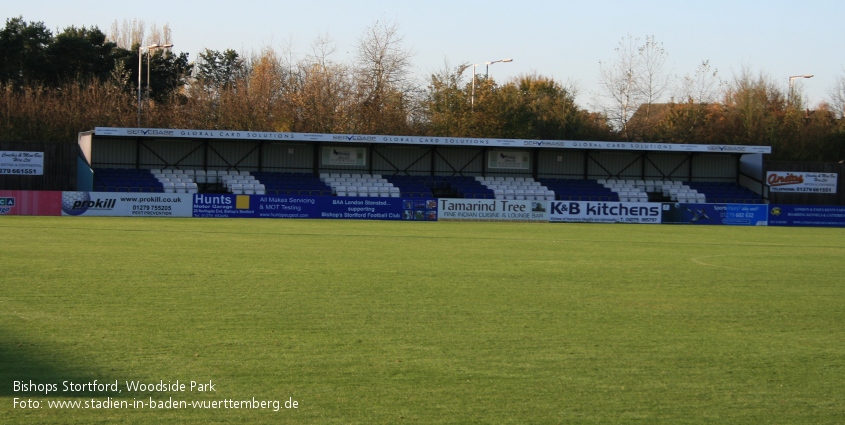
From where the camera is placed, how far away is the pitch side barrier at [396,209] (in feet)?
115

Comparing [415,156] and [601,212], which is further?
[415,156]

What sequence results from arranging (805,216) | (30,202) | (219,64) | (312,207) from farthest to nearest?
(219,64) → (805,216) → (312,207) → (30,202)

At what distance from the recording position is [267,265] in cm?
1609

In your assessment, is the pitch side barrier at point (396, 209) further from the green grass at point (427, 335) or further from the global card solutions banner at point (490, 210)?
the green grass at point (427, 335)

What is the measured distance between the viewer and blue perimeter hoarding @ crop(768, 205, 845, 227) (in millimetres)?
41906

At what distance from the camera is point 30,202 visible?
34438mm

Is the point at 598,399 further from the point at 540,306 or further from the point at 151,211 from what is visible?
the point at 151,211

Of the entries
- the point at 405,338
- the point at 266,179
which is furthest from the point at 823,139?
the point at 405,338

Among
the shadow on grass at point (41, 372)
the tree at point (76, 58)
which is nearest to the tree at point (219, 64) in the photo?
the tree at point (76, 58)

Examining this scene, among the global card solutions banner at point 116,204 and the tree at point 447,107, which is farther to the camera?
the tree at point 447,107

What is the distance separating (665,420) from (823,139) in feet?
226

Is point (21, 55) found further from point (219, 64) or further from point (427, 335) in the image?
point (427, 335)

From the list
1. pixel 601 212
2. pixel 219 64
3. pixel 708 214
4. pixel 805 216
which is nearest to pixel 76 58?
pixel 219 64

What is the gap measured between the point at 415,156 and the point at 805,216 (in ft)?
73.4
